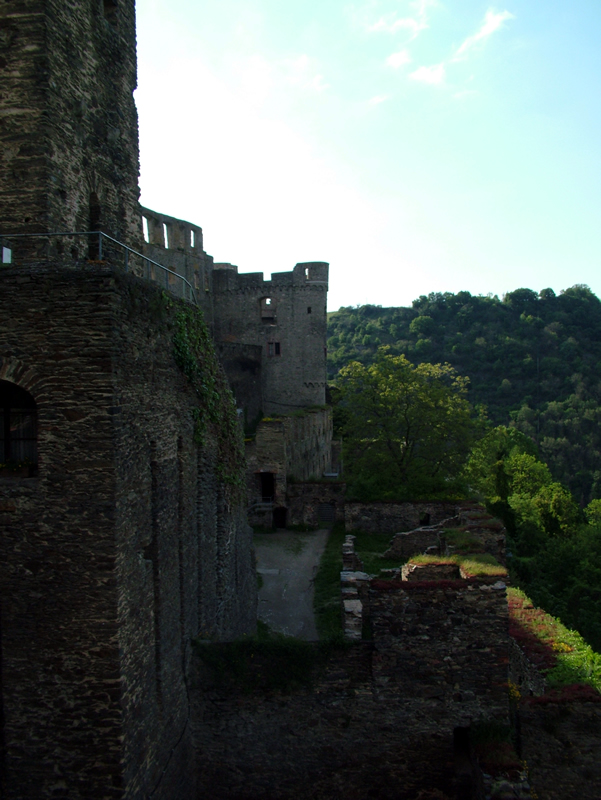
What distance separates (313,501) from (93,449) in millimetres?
20424

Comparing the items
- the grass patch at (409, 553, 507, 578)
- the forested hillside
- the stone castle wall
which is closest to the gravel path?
the grass patch at (409, 553, 507, 578)

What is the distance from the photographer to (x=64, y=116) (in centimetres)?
878

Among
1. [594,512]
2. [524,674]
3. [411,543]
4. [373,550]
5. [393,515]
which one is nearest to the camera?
[524,674]

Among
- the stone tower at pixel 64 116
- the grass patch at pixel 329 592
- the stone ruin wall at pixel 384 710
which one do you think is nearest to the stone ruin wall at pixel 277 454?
the grass patch at pixel 329 592

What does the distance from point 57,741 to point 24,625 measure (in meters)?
1.48

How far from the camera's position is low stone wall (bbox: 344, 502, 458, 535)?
23844 mm

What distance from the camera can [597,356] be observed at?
86.9 metres

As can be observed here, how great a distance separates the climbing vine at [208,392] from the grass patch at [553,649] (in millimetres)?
6928

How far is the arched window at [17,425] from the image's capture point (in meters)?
7.53

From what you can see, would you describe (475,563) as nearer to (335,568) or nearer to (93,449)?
(93,449)

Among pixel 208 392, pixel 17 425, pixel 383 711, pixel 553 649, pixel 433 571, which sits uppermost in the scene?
pixel 208 392

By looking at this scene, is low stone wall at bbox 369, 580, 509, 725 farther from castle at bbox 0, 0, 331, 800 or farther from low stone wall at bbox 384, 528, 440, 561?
low stone wall at bbox 384, 528, 440, 561

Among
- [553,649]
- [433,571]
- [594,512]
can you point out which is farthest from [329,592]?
[594,512]

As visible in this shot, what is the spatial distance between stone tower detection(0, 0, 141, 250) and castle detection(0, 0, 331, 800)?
30 mm
